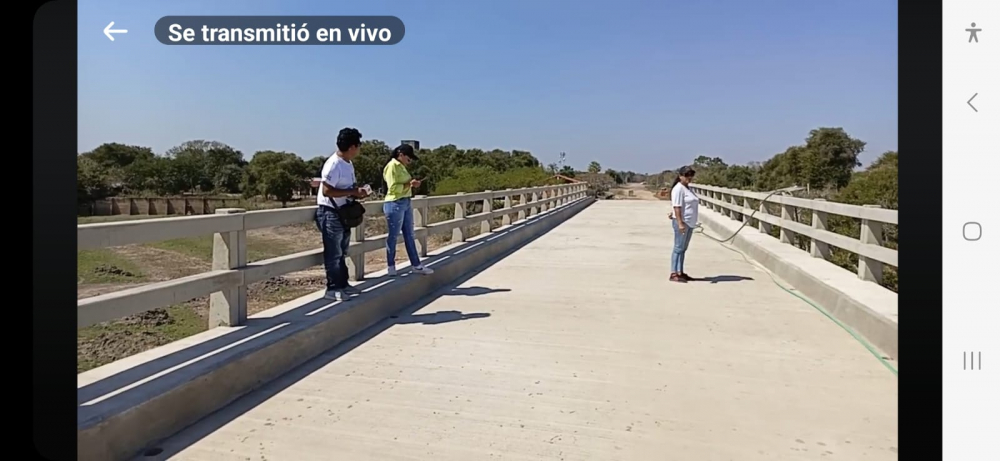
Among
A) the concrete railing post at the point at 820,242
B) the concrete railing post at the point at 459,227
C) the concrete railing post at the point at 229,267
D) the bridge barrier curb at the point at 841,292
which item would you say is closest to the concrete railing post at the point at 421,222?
the concrete railing post at the point at 459,227

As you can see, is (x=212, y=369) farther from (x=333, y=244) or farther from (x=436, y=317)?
(x=436, y=317)

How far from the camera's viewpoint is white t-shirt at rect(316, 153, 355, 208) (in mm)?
5531

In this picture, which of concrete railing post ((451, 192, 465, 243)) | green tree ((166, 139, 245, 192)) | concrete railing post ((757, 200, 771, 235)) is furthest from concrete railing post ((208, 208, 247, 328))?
green tree ((166, 139, 245, 192))

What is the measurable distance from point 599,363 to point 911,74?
124 inches

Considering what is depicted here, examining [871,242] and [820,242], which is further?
[820,242]

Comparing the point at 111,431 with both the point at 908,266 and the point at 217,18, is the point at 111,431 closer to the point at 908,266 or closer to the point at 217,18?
the point at 217,18

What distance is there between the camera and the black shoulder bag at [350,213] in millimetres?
5508

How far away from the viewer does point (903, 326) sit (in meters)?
2.26

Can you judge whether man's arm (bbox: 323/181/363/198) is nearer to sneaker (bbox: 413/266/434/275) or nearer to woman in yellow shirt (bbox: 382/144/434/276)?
woman in yellow shirt (bbox: 382/144/434/276)

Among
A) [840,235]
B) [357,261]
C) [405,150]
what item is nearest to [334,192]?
[357,261]

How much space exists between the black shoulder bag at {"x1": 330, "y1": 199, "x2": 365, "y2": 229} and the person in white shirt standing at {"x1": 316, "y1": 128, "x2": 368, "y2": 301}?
0.02 m

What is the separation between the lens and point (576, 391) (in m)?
4.12

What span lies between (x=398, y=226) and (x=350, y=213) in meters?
1.71
